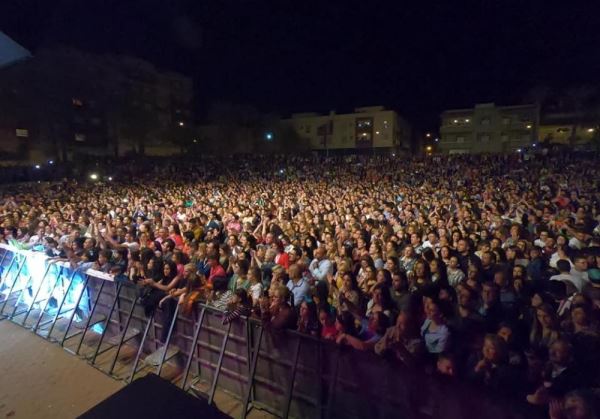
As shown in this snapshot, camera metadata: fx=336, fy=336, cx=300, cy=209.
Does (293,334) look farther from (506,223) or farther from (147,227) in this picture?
(506,223)

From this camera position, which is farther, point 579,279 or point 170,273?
point 170,273

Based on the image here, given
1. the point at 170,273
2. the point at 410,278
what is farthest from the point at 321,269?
the point at 170,273

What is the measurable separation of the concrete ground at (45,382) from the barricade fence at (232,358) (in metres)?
0.18

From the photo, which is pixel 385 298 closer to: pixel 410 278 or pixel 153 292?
pixel 410 278

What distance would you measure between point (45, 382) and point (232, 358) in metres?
2.70

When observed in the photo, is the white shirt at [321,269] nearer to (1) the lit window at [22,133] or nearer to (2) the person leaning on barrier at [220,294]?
(2) the person leaning on barrier at [220,294]

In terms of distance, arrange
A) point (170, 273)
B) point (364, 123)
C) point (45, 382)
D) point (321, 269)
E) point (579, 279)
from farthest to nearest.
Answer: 1. point (364, 123)
2. point (321, 269)
3. point (170, 273)
4. point (45, 382)
5. point (579, 279)

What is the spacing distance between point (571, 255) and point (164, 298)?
587 cm

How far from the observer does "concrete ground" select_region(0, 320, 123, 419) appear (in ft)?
13.4

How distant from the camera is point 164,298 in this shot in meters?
4.48

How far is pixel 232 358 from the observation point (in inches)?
161

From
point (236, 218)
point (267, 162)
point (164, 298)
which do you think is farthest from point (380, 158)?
point (164, 298)

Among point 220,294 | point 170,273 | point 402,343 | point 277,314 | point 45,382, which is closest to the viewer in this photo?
point 402,343

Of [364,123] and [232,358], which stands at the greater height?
[364,123]
